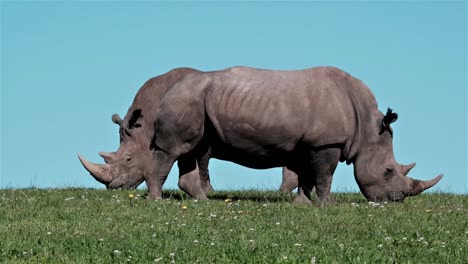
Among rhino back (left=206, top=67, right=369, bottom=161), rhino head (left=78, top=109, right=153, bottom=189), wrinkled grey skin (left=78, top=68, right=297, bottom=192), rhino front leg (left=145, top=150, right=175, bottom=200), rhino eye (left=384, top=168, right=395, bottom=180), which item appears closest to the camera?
rhino back (left=206, top=67, right=369, bottom=161)

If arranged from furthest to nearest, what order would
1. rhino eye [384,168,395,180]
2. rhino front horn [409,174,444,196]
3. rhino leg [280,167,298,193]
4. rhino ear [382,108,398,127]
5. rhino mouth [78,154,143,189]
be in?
rhino leg [280,167,298,193], rhino mouth [78,154,143,189], rhino front horn [409,174,444,196], rhino eye [384,168,395,180], rhino ear [382,108,398,127]

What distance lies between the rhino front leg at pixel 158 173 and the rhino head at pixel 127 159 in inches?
109

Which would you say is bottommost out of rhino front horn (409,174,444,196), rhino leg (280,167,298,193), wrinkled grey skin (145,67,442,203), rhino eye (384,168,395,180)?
rhino leg (280,167,298,193)

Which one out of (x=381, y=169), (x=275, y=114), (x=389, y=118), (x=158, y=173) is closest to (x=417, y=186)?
(x=381, y=169)

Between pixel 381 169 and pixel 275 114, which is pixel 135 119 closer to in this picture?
pixel 275 114

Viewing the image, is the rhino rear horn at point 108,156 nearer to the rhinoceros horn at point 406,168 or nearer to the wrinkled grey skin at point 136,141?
the wrinkled grey skin at point 136,141

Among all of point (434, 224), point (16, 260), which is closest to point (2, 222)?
point (16, 260)

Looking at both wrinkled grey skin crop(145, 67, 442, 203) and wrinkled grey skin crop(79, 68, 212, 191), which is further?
wrinkled grey skin crop(79, 68, 212, 191)

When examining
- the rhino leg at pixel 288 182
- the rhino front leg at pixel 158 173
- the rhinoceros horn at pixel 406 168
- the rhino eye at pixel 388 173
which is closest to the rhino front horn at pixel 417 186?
the rhinoceros horn at pixel 406 168

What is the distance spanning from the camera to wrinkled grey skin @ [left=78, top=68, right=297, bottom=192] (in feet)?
60.8

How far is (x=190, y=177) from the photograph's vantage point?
1639 centimetres

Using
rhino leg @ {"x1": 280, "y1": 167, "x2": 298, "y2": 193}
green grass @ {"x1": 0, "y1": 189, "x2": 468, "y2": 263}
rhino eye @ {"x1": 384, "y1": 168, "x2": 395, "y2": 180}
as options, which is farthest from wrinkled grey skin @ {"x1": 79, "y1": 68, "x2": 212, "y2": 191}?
rhino eye @ {"x1": 384, "y1": 168, "x2": 395, "y2": 180}

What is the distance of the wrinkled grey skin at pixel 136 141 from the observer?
1855cm

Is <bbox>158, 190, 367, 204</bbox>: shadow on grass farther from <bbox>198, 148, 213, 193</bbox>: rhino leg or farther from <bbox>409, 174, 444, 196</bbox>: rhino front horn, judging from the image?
<bbox>409, 174, 444, 196</bbox>: rhino front horn
